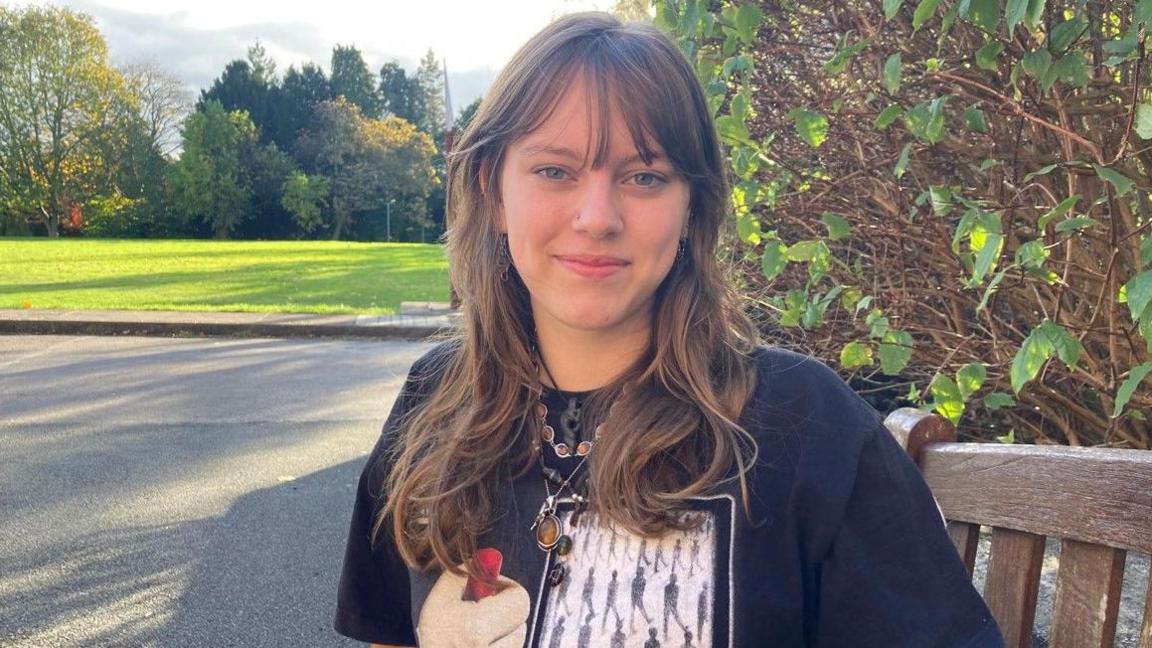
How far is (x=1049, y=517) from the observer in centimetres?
138

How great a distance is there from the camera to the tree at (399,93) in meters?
64.9

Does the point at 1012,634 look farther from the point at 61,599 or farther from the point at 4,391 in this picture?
the point at 4,391

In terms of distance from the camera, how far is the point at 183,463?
5.96 m

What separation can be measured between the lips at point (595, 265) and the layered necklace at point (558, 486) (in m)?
0.23

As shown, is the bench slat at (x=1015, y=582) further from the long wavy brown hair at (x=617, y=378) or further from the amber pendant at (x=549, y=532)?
the amber pendant at (x=549, y=532)

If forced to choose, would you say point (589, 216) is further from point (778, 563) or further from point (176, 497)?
point (176, 497)

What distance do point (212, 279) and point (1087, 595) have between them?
19744 mm

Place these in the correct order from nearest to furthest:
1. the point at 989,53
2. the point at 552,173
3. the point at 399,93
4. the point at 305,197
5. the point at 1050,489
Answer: the point at 1050,489
the point at 552,173
the point at 989,53
the point at 305,197
the point at 399,93

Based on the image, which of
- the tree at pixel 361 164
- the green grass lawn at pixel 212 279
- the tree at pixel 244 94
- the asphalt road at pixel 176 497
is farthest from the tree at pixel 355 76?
the asphalt road at pixel 176 497

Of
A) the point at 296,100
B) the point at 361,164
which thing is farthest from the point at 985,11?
the point at 296,100

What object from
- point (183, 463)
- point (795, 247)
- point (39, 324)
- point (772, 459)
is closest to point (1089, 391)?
point (795, 247)

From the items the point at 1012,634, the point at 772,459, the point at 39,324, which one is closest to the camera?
the point at 772,459

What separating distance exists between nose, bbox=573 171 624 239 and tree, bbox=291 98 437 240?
1891 inches

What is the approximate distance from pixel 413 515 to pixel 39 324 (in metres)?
11.8
